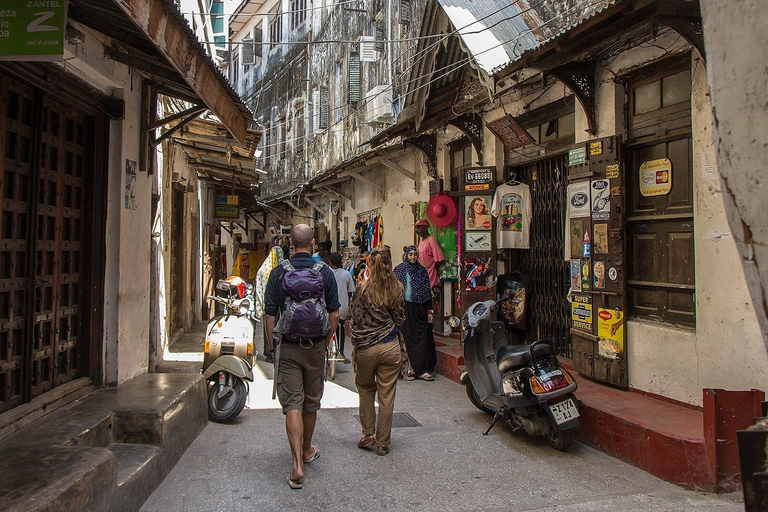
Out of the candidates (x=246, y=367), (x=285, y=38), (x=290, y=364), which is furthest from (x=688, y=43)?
(x=285, y=38)

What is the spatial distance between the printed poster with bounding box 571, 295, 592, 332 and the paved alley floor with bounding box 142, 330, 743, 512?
1482mm

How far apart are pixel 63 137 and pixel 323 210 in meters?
15.5

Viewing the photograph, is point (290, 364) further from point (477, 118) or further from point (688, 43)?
point (477, 118)

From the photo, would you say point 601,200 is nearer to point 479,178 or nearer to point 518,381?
point 518,381

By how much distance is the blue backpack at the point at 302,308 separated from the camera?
4414 millimetres

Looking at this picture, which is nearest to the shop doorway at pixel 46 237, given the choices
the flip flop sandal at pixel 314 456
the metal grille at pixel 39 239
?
the metal grille at pixel 39 239

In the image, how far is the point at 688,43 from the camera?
196 inches

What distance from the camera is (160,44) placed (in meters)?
4.08

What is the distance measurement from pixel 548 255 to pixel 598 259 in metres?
1.55

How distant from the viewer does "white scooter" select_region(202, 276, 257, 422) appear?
595cm

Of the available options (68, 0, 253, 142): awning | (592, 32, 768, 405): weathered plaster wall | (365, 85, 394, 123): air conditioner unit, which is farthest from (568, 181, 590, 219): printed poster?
(365, 85, 394, 123): air conditioner unit

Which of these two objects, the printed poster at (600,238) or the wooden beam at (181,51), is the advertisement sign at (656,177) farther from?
the wooden beam at (181,51)

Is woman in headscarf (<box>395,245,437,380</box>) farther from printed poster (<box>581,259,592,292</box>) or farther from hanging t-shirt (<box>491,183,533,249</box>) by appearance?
printed poster (<box>581,259,592,292</box>)

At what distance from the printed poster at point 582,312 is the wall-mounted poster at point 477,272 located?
198cm
